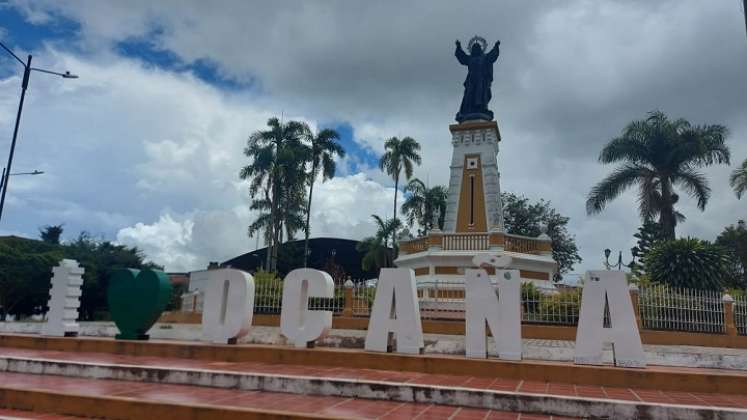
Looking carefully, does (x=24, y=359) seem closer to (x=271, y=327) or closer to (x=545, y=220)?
(x=271, y=327)

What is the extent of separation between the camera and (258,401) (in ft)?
18.9

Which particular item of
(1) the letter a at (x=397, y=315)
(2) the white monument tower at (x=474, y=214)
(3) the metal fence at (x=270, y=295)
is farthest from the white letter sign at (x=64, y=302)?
(2) the white monument tower at (x=474, y=214)

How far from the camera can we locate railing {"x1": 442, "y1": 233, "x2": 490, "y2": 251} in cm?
2123

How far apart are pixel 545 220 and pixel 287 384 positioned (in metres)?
36.5

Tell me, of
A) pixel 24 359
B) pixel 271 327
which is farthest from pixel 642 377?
pixel 271 327

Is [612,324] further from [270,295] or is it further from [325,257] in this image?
[325,257]

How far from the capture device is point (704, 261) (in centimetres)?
1680

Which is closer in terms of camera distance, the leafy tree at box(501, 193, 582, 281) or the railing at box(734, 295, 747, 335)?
the railing at box(734, 295, 747, 335)

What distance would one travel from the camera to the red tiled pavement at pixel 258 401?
532 cm

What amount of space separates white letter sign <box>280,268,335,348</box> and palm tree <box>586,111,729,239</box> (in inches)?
817

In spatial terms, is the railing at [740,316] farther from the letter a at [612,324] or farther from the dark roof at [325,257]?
the dark roof at [325,257]

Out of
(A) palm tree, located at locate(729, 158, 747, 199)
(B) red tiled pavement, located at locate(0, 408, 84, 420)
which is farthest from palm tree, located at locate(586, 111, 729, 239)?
(B) red tiled pavement, located at locate(0, 408, 84, 420)

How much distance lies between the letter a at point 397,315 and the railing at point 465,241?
12808 millimetres

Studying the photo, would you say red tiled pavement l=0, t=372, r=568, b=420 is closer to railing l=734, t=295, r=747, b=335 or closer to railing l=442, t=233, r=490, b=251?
railing l=734, t=295, r=747, b=335
